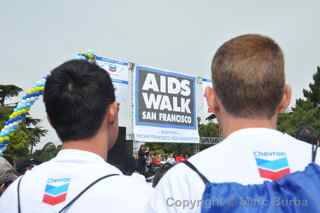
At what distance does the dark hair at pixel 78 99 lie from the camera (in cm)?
193

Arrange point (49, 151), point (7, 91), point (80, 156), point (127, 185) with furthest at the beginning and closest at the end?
point (7, 91) < point (49, 151) < point (80, 156) < point (127, 185)

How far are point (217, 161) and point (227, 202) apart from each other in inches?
5.6

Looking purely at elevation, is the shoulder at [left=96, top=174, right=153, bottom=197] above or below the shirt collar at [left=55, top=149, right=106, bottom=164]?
below

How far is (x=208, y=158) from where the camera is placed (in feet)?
4.78

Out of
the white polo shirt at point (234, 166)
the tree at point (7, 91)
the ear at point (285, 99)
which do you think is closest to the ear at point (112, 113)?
the white polo shirt at point (234, 166)

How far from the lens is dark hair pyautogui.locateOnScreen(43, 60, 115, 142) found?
1.93 meters

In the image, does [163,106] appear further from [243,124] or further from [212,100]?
[243,124]

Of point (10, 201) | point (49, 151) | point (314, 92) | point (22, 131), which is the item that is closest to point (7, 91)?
point (22, 131)

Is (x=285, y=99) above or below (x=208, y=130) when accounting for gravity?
below

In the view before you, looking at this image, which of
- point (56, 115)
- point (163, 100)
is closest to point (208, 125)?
point (163, 100)

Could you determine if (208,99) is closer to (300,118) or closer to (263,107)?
(263,107)

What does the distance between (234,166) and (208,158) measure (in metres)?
0.09

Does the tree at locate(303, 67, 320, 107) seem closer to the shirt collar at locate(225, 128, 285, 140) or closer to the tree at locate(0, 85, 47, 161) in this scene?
the tree at locate(0, 85, 47, 161)

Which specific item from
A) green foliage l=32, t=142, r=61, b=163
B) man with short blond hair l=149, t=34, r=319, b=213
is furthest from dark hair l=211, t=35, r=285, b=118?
green foliage l=32, t=142, r=61, b=163
